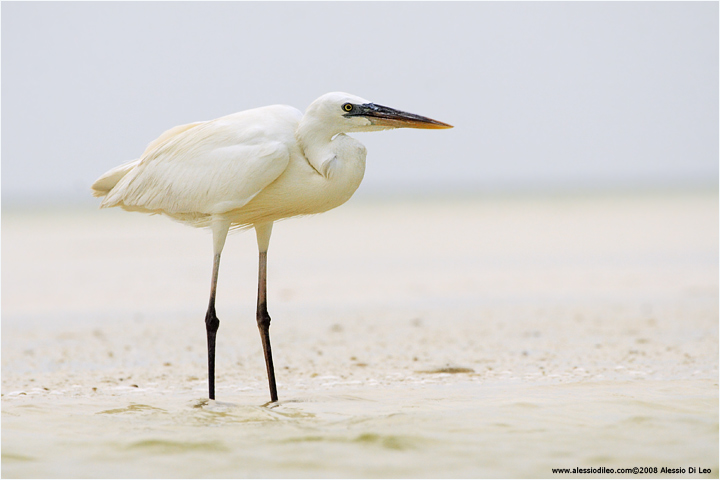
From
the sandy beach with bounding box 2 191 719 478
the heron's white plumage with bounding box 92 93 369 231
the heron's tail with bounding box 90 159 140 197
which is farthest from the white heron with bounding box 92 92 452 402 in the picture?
the sandy beach with bounding box 2 191 719 478

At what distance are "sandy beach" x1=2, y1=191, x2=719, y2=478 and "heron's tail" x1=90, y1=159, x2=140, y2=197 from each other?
156 cm

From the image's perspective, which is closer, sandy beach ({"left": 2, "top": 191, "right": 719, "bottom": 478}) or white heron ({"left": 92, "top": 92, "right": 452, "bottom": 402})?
sandy beach ({"left": 2, "top": 191, "right": 719, "bottom": 478})

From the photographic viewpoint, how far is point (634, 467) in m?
4.34

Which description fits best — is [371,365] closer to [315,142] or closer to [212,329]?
[212,329]

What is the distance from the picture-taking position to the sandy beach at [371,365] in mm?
4574

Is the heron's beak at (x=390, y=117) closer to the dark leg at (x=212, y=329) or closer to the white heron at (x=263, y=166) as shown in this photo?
the white heron at (x=263, y=166)

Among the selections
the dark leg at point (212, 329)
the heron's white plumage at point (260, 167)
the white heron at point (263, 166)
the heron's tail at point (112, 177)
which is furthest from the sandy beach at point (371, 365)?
the heron's tail at point (112, 177)

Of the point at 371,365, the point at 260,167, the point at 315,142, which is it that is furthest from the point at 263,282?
the point at 371,365

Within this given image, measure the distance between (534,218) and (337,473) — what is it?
96.1 ft

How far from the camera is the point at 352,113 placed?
590 cm

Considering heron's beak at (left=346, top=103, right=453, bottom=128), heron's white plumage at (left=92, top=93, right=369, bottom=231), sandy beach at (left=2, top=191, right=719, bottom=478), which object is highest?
heron's beak at (left=346, top=103, right=453, bottom=128)

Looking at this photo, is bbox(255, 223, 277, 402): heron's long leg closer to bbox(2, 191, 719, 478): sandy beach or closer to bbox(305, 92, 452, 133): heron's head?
bbox(2, 191, 719, 478): sandy beach

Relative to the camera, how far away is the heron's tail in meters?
6.82

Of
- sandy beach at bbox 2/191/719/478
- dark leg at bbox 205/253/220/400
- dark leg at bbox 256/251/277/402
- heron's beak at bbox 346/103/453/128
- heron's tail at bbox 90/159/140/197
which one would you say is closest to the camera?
sandy beach at bbox 2/191/719/478
